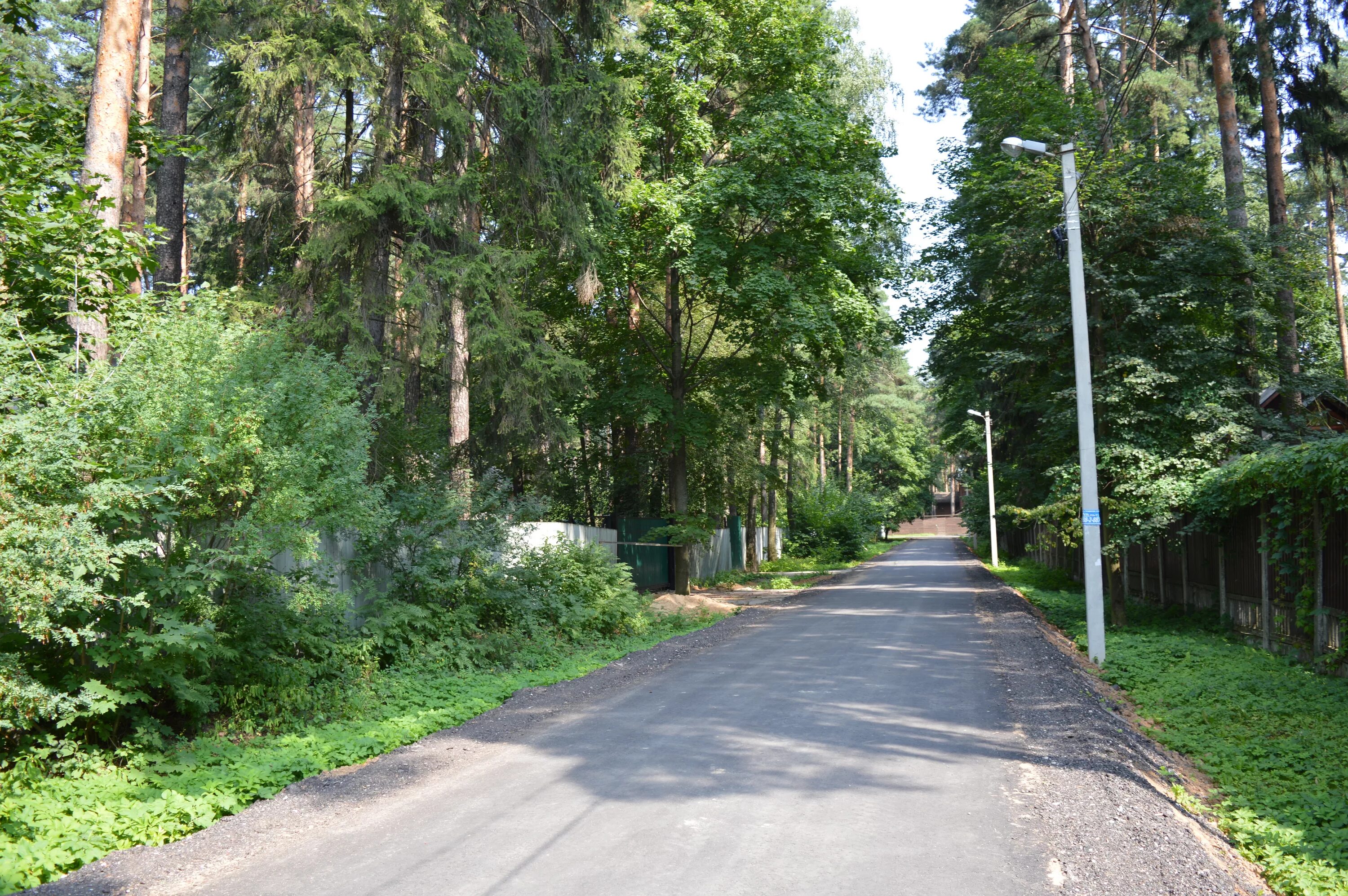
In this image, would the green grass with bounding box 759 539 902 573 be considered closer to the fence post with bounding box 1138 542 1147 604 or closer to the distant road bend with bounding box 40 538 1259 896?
the fence post with bounding box 1138 542 1147 604

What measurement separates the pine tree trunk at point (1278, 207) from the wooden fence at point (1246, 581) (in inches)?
116

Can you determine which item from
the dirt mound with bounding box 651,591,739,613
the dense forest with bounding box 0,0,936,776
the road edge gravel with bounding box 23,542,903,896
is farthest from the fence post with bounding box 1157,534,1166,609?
the road edge gravel with bounding box 23,542,903,896

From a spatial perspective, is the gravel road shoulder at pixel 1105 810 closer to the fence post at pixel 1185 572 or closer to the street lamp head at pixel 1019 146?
the street lamp head at pixel 1019 146

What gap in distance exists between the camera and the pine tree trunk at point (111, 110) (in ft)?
32.8

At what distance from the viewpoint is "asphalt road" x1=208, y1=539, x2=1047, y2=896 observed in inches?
191

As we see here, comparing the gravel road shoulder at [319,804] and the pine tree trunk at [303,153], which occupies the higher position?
the pine tree trunk at [303,153]

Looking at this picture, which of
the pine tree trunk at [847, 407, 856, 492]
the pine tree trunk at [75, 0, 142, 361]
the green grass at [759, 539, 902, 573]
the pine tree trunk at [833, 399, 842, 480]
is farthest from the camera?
the pine tree trunk at [847, 407, 856, 492]

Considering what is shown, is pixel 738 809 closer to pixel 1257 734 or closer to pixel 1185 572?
pixel 1257 734

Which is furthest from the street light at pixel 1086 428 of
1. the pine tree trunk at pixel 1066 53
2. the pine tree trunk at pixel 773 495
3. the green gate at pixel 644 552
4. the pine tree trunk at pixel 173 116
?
the pine tree trunk at pixel 773 495

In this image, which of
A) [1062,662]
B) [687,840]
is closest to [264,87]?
[687,840]

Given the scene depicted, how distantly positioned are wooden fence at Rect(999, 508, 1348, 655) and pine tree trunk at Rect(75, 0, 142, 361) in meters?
14.2

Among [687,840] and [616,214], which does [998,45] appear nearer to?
[616,214]

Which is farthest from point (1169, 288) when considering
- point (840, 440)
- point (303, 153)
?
point (840, 440)

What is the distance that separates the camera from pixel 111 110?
10086mm
